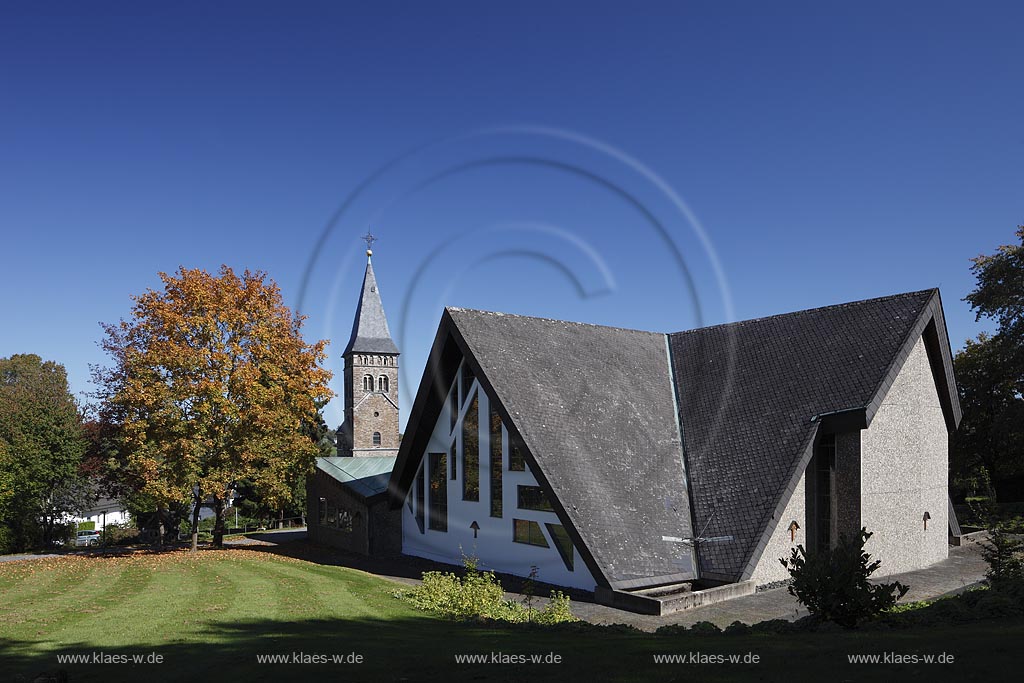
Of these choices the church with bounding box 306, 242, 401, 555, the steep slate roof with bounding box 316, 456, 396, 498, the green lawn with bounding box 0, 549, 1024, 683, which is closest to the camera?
the green lawn with bounding box 0, 549, 1024, 683

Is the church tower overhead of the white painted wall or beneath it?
overhead

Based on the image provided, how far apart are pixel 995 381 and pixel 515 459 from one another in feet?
113

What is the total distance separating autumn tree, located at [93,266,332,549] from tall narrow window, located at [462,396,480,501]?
8.50 m

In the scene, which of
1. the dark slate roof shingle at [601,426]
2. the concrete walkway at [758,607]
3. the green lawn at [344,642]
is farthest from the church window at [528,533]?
the green lawn at [344,642]

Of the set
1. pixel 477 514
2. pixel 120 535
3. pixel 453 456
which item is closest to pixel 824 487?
pixel 477 514

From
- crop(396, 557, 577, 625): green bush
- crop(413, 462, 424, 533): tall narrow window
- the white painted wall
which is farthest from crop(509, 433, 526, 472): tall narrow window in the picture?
the white painted wall

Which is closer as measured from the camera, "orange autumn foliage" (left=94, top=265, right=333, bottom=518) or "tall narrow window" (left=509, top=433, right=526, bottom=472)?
"tall narrow window" (left=509, top=433, right=526, bottom=472)

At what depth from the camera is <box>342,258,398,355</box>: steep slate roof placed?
5868 cm

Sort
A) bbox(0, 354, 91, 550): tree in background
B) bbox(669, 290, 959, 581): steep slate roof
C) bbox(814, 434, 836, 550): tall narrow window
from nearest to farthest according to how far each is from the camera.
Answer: bbox(669, 290, 959, 581): steep slate roof → bbox(814, 434, 836, 550): tall narrow window → bbox(0, 354, 91, 550): tree in background

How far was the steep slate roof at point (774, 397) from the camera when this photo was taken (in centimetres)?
2055

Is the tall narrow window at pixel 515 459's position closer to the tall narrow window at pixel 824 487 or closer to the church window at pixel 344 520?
the tall narrow window at pixel 824 487

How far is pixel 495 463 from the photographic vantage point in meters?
24.3

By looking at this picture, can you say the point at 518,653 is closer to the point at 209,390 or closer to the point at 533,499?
the point at 533,499

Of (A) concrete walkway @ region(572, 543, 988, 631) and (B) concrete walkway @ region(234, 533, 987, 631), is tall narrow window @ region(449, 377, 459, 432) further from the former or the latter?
(A) concrete walkway @ region(572, 543, 988, 631)
